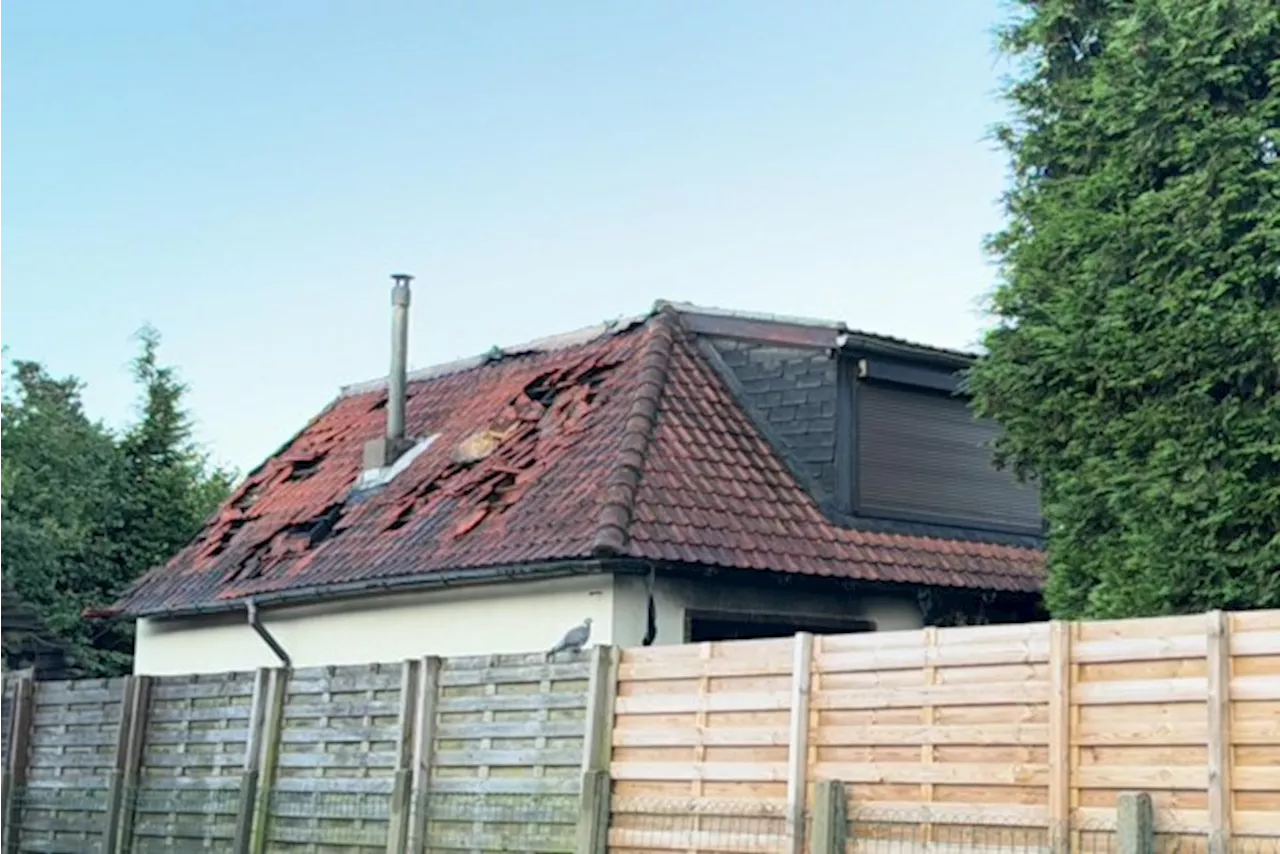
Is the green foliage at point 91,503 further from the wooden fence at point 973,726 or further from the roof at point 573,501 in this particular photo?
the wooden fence at point 973,726

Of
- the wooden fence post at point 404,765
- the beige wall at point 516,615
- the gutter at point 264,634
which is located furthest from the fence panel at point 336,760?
the gutter at point 264,634

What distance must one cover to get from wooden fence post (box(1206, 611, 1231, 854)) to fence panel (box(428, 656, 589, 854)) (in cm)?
470

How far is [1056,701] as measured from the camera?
10039 mm

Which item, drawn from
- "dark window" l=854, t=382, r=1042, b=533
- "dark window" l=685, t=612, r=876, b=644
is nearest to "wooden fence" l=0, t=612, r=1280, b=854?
"dark window" l=685, t=612, r=876, b=644

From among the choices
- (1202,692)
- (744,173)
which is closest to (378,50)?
(744,173)

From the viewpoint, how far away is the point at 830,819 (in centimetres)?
1094

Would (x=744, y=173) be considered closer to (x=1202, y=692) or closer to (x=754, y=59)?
(x=754, y=59)

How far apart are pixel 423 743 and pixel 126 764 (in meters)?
4.17

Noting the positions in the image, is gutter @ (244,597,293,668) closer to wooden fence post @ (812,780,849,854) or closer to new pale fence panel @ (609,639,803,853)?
new pale fence panel @ (609,639,803,853)

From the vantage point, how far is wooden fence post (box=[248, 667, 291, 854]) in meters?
15.4

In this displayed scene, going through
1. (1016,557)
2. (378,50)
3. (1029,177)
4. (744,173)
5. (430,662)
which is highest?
(378,50)

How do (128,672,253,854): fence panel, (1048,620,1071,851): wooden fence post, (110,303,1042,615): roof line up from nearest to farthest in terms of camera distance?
1. (1048,620,1071,851): wooden fence post
2. (128,672,253,854): fence panel
3. (110,303,1042,615): roof

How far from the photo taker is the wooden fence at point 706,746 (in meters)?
9.50

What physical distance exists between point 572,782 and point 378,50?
1003cm
